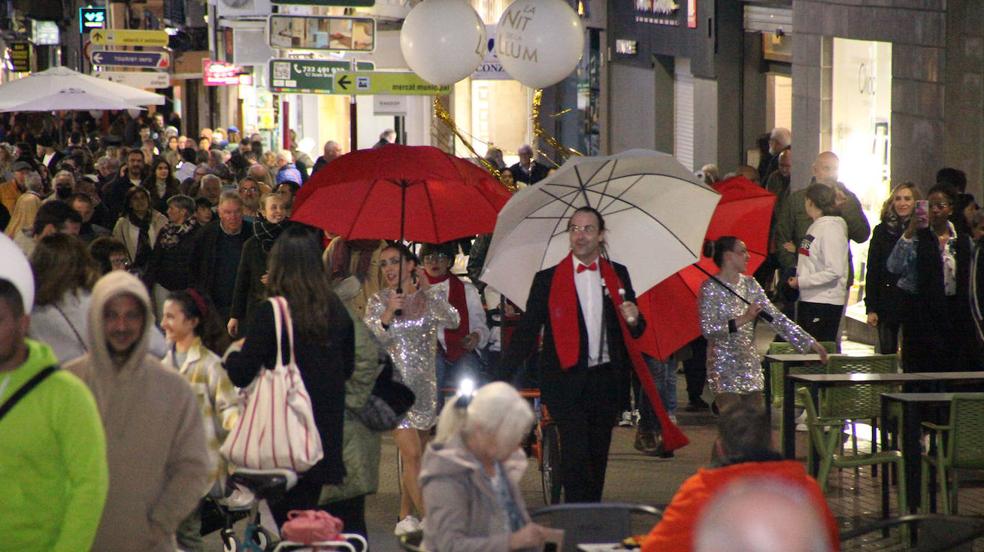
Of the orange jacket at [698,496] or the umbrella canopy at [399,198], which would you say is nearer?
the orange jacket at [698,496]

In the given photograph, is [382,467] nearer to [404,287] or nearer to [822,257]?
[404,287]

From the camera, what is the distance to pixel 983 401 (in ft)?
28.2

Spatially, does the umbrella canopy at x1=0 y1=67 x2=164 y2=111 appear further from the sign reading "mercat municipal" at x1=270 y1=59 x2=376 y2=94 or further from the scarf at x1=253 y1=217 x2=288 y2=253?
the scarf at x1=253 y1=217 x2=288 y2=253

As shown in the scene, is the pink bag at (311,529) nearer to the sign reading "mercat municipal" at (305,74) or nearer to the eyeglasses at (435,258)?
the eyeglasses at (435,258)

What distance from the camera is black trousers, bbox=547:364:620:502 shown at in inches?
318

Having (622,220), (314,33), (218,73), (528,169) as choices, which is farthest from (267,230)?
(218,73)

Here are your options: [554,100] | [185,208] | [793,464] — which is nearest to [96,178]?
[185,208]

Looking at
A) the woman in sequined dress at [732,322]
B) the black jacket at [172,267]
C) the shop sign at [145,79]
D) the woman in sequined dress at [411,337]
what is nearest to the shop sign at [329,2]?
the black jacket at [172,267]

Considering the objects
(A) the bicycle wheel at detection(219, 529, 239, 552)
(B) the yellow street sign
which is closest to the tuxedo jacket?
(A) the bicycle wheel at detection(219, 529, 239, 552)

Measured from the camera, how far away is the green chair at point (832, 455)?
8992 millimetres

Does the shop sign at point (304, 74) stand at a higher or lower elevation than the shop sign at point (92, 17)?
lower

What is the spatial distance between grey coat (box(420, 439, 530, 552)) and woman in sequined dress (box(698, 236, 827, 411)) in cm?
467

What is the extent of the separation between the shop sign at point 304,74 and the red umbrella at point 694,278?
1056 cm

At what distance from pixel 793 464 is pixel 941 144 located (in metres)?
10.3
